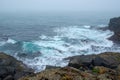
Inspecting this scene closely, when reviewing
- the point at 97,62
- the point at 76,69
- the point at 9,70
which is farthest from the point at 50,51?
the point at 76,69

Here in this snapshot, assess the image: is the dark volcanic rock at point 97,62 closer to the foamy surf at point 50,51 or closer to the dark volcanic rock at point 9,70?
the dark volcanic rock at point 9,70

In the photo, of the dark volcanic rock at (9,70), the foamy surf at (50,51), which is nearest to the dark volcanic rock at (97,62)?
the dark volcanic rock at (9,70)

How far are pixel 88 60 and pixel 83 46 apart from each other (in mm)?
17568

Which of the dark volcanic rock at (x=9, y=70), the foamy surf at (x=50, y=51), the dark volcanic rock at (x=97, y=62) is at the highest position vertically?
the dark volcanic rock at (x=97, y=62)

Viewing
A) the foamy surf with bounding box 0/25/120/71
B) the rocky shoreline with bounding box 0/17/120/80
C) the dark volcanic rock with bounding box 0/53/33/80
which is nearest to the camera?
the rocky shoreline with bounding box 0/17/120/80

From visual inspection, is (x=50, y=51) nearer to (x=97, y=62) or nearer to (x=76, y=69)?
(x=97, y=62)

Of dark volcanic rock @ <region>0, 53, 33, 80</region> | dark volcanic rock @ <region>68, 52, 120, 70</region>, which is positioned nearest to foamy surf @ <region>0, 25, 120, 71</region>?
dark volcanic rock @ <region>0, 53, 33, 80</region>

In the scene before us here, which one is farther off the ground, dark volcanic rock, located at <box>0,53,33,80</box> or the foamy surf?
dark volcanic rock, located at <box>0,53,33,80</box>

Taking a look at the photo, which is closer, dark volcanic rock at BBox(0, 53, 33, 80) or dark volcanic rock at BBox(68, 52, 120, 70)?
dark volcanic rock at BBox(0, 53, 33, 80)

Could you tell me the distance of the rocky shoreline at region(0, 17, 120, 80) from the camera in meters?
9.69

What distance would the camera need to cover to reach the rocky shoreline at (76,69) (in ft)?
31.8

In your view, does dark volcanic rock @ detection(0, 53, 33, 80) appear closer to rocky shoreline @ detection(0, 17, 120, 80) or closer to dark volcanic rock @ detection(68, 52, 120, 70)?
rocky shoreline @ detection(0, 17, 120, 80)

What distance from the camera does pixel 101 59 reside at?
807 inches

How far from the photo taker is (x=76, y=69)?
10.7 metres
